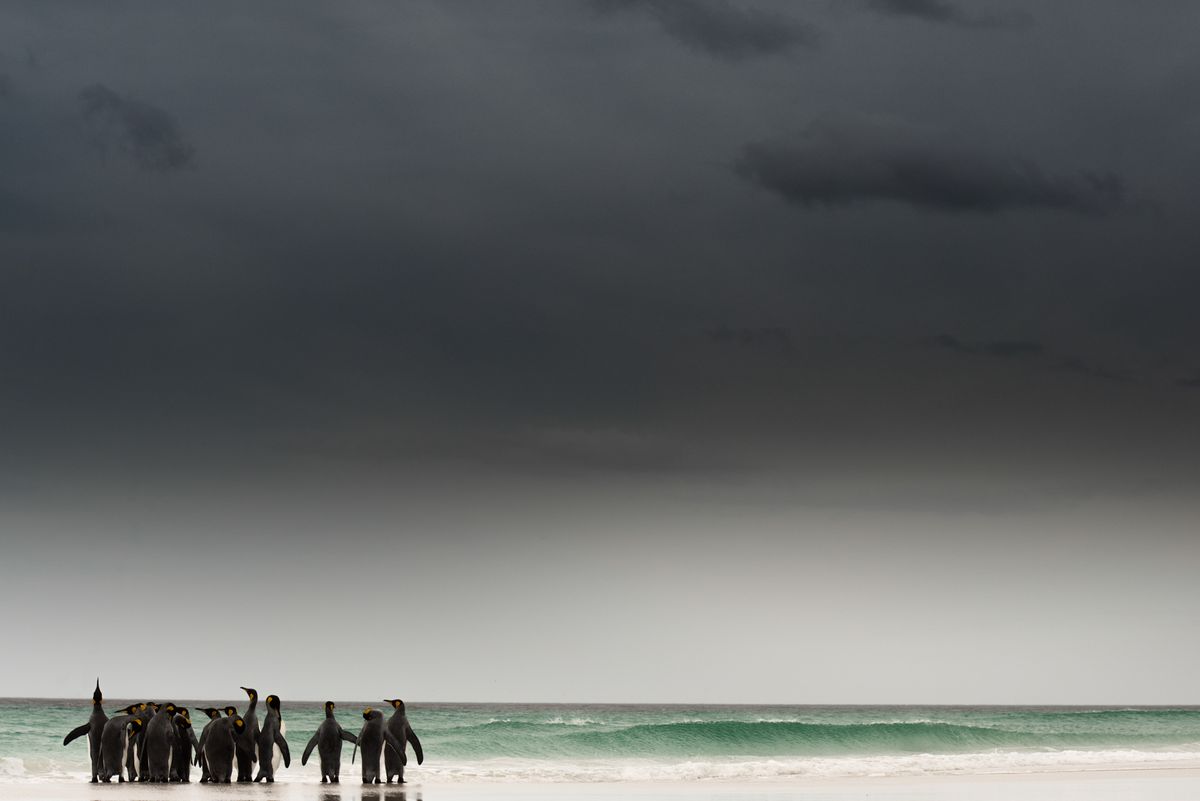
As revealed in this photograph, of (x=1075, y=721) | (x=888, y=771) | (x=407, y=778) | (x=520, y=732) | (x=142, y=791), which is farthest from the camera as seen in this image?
(x=1075, y=721)

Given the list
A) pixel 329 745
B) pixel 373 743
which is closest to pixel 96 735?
pixel 329 745

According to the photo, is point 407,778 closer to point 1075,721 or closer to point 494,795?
point 494,795

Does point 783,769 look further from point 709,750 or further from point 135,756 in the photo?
point 709,750

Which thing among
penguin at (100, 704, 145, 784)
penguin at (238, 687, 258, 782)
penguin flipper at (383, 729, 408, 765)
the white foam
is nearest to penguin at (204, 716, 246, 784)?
penguin at (238, 687, 258, 782)

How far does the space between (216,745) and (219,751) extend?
13 cm

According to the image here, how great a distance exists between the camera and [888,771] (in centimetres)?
3350

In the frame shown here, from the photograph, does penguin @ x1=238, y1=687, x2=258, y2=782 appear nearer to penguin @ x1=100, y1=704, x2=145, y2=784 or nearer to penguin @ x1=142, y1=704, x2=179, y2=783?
penguin @ x1=142, y1=704, x2=179, y2=783

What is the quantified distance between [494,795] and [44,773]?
48.0 feet

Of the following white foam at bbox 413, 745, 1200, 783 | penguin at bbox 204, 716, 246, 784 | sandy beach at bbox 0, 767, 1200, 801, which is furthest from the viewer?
white foam at bbox 413, 745, 1200, 783

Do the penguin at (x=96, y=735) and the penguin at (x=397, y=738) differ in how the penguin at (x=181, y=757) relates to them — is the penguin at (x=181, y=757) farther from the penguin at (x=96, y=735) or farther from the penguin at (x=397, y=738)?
the penguin at (x=397, y=738)

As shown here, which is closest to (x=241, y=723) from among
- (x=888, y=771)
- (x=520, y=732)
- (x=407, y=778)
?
(x=407, y=778)

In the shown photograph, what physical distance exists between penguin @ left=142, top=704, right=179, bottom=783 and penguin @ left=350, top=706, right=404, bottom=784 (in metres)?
3.66

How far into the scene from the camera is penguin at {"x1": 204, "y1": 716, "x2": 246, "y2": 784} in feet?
90.4

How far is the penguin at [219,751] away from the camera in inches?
1085
